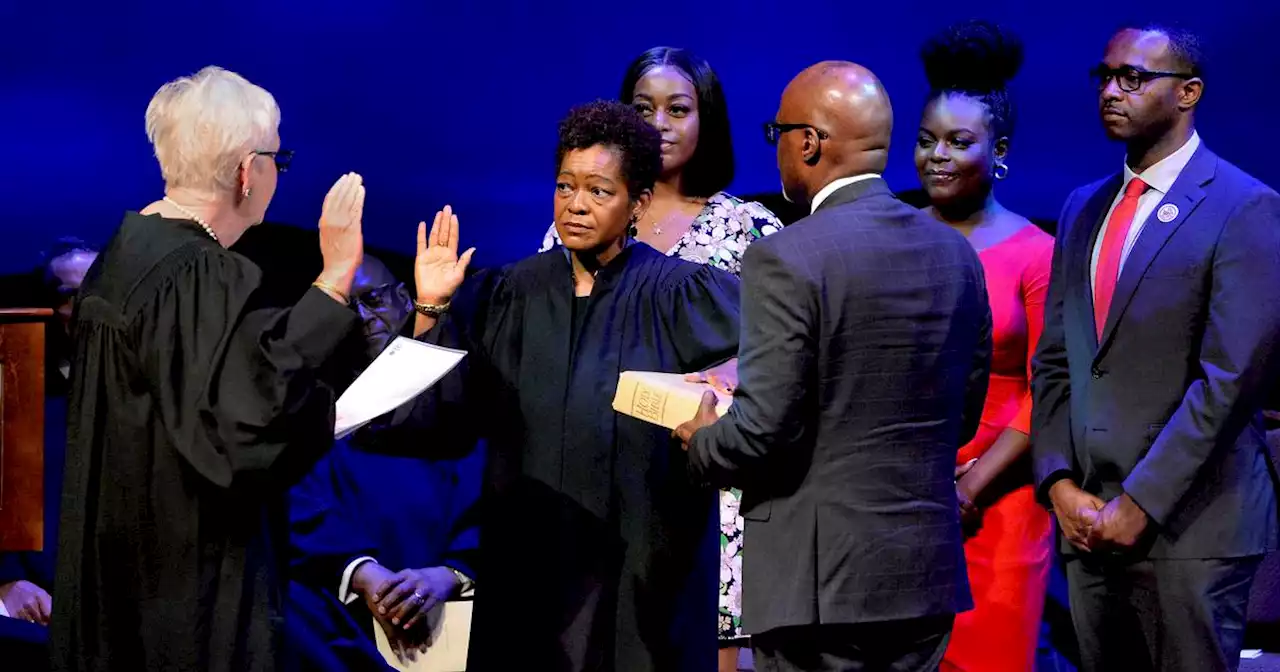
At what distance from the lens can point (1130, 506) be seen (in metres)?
2.88

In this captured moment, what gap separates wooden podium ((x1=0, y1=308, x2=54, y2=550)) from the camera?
118 inches

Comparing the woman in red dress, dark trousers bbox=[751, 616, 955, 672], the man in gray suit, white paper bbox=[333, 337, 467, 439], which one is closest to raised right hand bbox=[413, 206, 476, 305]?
white paper bbox=[333, 337, 467, 439]

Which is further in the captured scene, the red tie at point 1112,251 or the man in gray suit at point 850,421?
the red tie at point 1112,251

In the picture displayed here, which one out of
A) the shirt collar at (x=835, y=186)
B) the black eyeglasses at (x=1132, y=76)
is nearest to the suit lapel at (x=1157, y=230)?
the black eyeglasses at (x=1132, y=76)

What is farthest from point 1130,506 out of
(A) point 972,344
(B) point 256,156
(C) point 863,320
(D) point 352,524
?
(D) point 352,524

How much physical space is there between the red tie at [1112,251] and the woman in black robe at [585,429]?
0.78 meters

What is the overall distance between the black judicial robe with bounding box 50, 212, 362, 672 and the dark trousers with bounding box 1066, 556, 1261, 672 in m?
1.66

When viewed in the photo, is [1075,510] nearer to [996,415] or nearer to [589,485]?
[996,415]

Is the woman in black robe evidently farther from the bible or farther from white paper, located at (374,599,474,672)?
white paper, located at (374,599,474,672)

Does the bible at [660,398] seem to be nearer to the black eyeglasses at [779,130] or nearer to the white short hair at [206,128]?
the black eyeglasses at [779,130]

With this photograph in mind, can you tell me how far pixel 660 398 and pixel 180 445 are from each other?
2.80ft

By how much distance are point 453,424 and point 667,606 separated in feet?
1.92

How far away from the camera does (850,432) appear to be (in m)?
2.51

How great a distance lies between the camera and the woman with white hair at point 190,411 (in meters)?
2.42
